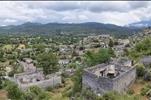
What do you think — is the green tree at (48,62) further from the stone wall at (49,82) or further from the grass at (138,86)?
the grass at (138,86)

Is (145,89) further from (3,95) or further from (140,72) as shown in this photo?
(3,95)

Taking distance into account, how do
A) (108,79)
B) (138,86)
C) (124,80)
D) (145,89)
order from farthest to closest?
(138,86), (124,80), (145,89), (108,79)

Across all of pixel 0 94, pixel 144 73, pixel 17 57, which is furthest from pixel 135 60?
pixel 17 57

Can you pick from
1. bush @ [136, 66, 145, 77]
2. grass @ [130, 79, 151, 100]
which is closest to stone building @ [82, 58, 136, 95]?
grass @ [130, 79, 151, 100]

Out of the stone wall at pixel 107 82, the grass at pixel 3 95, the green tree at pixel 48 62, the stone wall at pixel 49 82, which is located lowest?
the grass at pixel 3 95

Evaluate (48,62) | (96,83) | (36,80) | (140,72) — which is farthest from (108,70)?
(48,62)

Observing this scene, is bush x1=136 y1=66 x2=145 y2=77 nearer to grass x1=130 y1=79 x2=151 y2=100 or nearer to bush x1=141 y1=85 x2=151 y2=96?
grass x1=130 y1=79 x2=151 y2=100

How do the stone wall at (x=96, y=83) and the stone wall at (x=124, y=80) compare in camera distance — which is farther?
the stone wall at (x=124, y=80)

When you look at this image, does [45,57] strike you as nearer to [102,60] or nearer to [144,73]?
[102,60]

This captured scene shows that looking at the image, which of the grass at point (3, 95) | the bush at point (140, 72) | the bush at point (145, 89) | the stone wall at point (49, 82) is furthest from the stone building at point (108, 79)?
the grass at point (3, 95)
